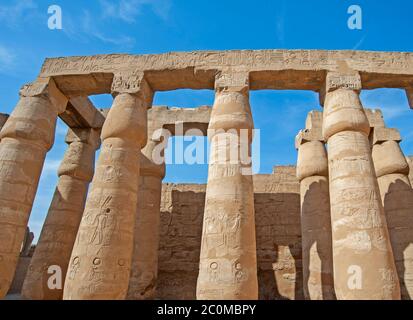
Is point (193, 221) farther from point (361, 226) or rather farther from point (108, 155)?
point (361, 226)

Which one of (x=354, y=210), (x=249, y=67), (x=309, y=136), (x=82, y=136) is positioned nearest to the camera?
(x=354, y=210)

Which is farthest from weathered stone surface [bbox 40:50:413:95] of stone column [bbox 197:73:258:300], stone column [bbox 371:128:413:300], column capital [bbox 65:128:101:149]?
stone column [bbox 371:128:413:300]

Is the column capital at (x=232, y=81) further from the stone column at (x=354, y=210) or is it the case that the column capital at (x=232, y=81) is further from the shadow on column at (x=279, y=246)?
the shadow on column at (x=279, y=246)

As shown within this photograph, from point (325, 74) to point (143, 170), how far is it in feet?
23.3

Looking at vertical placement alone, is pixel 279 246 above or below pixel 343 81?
below

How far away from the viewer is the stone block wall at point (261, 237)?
44.0 feet

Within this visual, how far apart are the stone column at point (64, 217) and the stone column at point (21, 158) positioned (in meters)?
2.50

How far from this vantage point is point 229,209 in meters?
7.24

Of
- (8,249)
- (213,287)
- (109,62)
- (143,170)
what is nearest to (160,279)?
(143,170)

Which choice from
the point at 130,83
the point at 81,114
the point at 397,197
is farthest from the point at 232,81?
the point at 397,197

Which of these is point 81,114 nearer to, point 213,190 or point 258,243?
A: point 213,190

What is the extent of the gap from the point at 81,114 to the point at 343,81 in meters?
9.06

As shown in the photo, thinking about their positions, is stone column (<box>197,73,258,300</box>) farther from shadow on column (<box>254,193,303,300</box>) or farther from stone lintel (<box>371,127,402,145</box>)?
shadow on column (<box>254,193,303,300</box>)

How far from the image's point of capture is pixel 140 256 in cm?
1116
